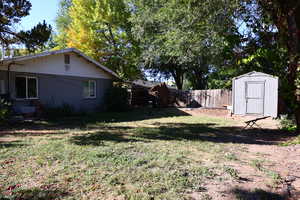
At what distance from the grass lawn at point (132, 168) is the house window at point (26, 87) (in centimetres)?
437

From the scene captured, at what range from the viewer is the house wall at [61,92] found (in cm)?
1038

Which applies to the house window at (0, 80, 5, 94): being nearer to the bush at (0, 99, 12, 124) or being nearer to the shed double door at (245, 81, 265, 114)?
the bush at (0, 99, 12, 124)

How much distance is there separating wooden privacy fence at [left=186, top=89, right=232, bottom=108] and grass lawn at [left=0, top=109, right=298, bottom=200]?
10947 millimetres

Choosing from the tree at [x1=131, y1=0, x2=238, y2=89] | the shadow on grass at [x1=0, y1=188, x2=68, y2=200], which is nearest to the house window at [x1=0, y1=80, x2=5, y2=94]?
the tree at [x1=131, y1=0, x2=238, y2=89]

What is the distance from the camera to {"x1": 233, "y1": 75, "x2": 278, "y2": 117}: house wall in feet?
39.0

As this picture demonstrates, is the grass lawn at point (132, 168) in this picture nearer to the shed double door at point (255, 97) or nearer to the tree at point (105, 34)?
the shed double door at point (255, 97)

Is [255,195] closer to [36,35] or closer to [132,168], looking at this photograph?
[132,168]

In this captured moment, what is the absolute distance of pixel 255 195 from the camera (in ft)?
10.2

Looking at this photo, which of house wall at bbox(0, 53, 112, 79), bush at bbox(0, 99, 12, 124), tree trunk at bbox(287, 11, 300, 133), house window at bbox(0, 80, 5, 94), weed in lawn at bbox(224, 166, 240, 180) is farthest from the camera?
house wall at bbox(0, 53, 112, 79)

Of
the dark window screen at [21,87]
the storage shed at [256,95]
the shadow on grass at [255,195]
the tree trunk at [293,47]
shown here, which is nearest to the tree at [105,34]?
the dark window screen at [21,87]

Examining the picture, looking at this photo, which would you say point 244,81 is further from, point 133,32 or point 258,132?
point 133,32

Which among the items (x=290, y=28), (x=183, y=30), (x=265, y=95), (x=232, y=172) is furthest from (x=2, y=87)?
(x=265, y=95)

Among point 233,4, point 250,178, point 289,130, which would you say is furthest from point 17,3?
point 289,130

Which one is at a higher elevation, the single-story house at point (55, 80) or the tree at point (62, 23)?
the tree at point (62, 23)
